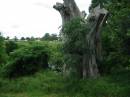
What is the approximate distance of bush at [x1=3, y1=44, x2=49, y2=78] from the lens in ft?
79.5

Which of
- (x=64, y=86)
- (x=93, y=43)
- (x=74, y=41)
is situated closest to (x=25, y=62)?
(x=64, y=86)

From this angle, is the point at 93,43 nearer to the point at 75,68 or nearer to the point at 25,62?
the point at 75,68

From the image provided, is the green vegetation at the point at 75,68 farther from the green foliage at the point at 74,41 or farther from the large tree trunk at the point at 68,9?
the large tree trunk at the point at 68,9

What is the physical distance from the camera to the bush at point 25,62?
24.2 m

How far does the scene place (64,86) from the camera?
19.6 metres

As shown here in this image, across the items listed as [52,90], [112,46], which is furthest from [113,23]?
[52,90]

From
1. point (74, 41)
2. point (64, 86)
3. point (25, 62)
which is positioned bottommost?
point (64, 86)

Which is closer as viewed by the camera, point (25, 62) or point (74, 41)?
point (74, 41)

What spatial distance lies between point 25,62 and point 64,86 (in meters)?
5.64

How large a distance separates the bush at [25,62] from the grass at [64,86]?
4.85 ft

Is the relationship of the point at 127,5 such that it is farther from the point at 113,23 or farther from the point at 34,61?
the point at 34,61

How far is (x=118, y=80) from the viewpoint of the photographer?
742 inches

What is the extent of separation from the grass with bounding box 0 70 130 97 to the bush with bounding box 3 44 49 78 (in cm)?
148

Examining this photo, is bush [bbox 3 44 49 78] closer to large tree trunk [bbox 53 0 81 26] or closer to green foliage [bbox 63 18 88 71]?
large tree trunk [bbox 53 0 81 26]
